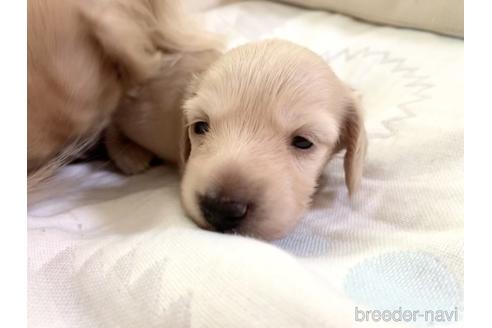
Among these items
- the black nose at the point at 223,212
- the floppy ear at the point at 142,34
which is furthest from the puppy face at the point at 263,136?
the floppy ear at the point at 142,34

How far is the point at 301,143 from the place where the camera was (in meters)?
0.97

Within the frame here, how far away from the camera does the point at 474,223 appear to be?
0.81 meters

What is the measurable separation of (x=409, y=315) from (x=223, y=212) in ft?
0.94

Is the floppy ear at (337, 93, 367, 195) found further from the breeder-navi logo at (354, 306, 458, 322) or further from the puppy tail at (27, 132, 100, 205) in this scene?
the puppy tail at (27, 132, 100, 205)

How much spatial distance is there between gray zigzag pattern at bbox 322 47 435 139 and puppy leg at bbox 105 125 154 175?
0.48m

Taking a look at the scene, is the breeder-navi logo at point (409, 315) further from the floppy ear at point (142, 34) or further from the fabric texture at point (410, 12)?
the fabric texture at point (410, 12)

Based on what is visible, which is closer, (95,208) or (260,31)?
(95,208)

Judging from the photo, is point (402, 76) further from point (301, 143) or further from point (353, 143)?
point (301, 143)

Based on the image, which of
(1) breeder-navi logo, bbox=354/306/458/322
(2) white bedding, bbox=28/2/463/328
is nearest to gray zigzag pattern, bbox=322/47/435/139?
(2) white bedding, bbox=28/2/463/328

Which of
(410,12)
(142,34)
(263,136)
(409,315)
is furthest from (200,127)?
(410,12)

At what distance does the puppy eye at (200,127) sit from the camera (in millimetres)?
987
